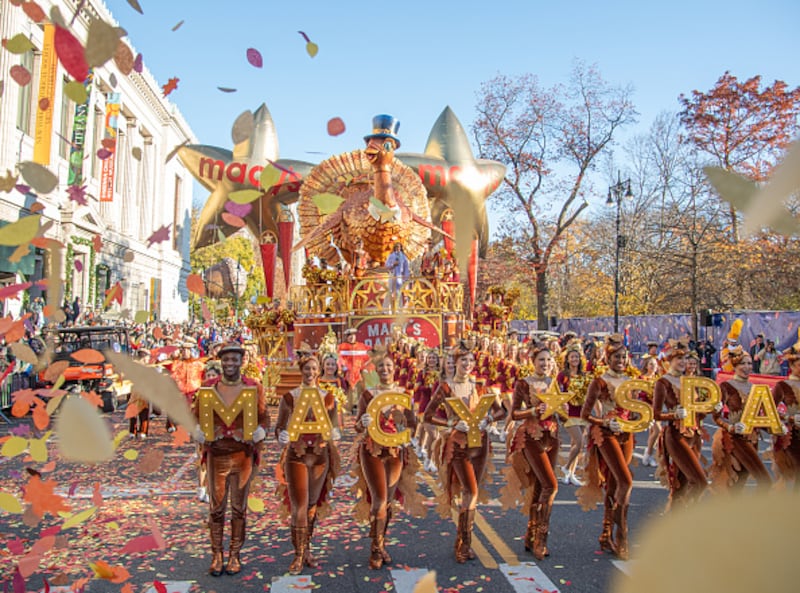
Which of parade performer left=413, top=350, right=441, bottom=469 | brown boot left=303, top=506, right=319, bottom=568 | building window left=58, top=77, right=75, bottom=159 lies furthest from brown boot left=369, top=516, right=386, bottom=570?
building window left=58, top=77, right=75, bottom=159

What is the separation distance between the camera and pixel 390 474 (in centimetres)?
543

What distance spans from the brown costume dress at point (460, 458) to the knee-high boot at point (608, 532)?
104cm

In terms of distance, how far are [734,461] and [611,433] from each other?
120cm

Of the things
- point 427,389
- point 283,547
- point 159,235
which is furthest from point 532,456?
point 159,235

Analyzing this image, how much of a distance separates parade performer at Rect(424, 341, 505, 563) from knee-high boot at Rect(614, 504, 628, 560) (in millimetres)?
1146

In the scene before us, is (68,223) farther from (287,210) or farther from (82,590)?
(82,590)

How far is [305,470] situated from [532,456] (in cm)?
199

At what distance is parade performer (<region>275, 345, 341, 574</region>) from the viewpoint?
511 centimetres

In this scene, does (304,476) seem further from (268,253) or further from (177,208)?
(177,208)

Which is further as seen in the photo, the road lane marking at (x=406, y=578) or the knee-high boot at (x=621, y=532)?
the knee-high boot at (x=621, y=532)

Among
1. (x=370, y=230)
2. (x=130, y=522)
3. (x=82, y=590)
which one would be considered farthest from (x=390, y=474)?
(x=370, y=230)

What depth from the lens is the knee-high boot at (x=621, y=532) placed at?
5223 mm

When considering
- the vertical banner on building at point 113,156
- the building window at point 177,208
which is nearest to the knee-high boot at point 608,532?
the vertical banner on building at point 113,156

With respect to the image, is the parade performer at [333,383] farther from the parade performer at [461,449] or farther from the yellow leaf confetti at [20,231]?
the yellow leaf confetti at [20,231]
